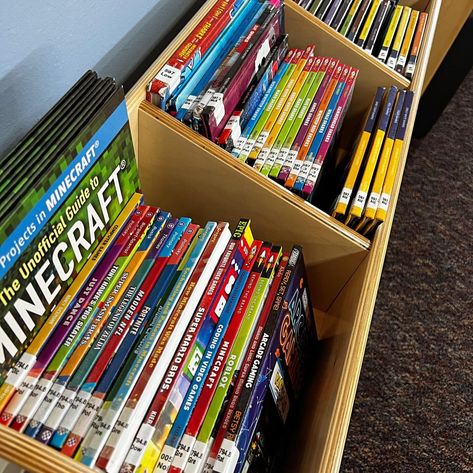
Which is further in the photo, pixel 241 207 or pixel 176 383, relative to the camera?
pixel 241 207

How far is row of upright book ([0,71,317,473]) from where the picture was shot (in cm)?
62

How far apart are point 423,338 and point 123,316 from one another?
1.23 m

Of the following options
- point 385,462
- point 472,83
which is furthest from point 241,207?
point 472,83

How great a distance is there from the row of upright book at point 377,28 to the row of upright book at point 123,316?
724 millimetres


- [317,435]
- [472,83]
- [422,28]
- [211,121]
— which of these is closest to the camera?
[317,435]

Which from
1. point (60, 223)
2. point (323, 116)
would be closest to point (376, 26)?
point (323, 116)

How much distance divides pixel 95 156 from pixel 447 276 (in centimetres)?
148

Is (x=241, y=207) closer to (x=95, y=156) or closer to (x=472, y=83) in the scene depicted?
(x=95, y=156)

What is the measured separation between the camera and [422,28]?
1.37m

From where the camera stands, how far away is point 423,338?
5.46 feet

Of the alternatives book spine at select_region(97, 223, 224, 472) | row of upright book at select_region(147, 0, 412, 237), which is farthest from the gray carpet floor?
book spine at select_region(97, 223, 224, 472)

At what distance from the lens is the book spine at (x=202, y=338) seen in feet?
2.08

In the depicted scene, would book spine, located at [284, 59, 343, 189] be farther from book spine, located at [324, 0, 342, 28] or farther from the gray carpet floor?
the gray carpet floor

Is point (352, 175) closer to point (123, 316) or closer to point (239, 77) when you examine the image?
point (239, 77)
